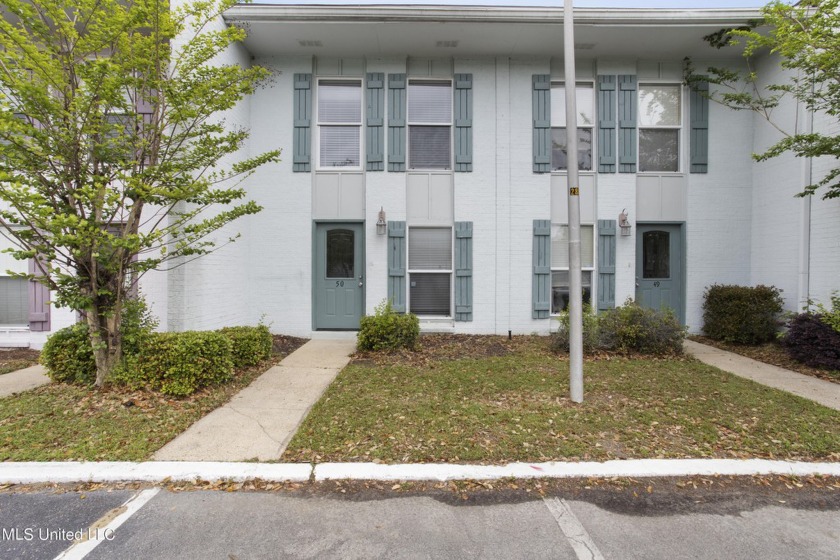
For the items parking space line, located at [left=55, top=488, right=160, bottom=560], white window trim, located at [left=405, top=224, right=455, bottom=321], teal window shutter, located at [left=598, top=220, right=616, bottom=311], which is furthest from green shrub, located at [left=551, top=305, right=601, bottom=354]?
parking space line, located at [left=55, top=488, right=160, bottom=560]

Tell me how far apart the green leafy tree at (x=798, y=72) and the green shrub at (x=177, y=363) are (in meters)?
8.73

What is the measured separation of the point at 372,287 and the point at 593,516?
6.25 metres

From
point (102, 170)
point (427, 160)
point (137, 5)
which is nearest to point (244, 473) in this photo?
point (102, 170)

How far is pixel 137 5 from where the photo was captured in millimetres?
4332

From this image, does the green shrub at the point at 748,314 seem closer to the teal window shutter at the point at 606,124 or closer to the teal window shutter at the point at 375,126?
the teal window shutter at the point at 606,124

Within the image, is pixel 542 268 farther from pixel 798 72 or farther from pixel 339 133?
pixel 798 72

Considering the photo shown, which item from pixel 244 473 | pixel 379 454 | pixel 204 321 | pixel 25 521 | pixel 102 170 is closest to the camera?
pixel 25 521

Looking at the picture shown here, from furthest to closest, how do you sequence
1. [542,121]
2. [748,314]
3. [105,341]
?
[542,121]
[748,314]
[105,341]

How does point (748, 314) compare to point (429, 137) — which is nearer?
point (748, 314)

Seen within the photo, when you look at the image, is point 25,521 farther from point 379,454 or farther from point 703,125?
point 703,125

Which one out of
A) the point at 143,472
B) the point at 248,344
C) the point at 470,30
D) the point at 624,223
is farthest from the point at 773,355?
the point at 143,472

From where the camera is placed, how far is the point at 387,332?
7.00 m

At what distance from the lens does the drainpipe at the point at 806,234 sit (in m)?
7.24

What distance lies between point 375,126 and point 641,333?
21.1 feet
